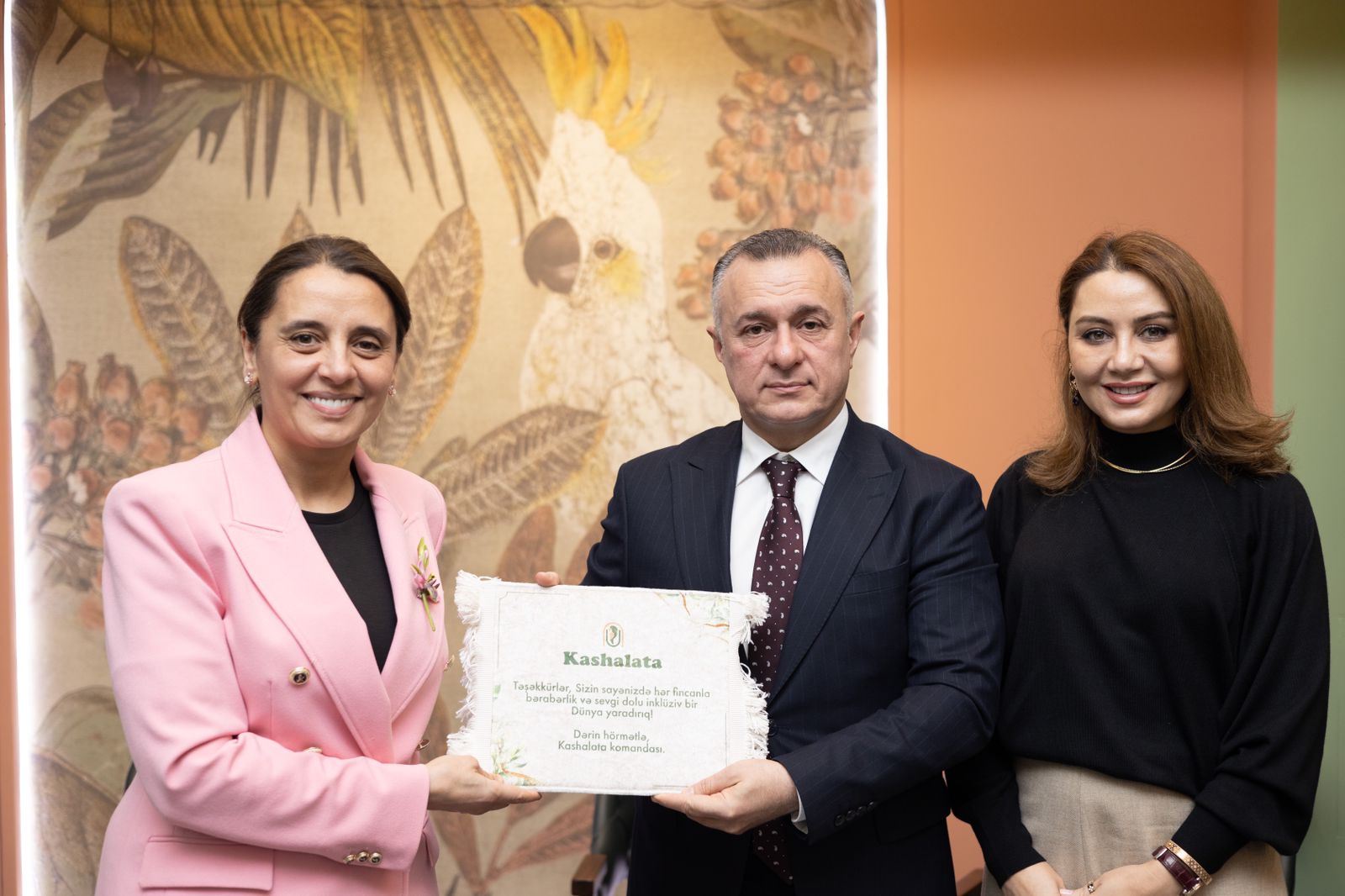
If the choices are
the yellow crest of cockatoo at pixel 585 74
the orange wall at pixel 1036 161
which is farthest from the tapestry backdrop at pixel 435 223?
the orange wall at pixel 1036 161

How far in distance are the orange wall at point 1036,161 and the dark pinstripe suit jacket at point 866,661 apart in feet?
5.32

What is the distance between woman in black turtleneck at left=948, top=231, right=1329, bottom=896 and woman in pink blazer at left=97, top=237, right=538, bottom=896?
0.96 metres

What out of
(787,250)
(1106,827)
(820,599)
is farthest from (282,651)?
(1106,827)

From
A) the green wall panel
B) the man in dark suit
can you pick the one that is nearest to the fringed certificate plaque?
the man in dark suit

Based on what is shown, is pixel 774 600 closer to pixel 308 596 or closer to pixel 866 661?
pixel 866 661

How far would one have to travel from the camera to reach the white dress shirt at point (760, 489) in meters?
2.07

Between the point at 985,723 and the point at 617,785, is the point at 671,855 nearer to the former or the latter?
the point at 617,785

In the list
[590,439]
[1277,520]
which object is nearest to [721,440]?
[1277,520]

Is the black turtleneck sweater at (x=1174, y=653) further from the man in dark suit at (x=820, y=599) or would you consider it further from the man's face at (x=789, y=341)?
the man's face at (x=789, y=341)

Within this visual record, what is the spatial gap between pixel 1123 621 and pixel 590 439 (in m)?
2.07

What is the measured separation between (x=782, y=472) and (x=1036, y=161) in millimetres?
2042

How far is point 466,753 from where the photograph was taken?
187 centimetres

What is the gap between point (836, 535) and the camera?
1996 mm

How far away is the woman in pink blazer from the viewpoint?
170 cm
